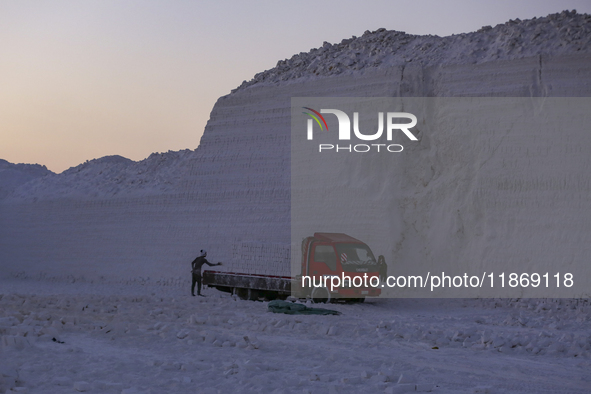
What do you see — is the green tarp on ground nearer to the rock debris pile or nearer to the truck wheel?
the truck wheel

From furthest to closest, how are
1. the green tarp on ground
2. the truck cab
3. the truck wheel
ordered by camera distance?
1. the truck wheel
2. the truck cab
3. the green tarp on ground

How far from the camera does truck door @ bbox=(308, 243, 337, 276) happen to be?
12.4 metres

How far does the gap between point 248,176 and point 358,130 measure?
4705 millimetres

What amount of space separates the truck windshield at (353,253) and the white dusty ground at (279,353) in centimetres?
266

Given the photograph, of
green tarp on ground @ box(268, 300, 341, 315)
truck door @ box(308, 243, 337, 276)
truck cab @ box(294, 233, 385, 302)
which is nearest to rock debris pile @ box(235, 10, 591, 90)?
truck cab @ box(294, 233, 385, 302)

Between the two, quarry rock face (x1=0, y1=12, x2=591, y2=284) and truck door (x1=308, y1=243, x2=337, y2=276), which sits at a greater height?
quarry rock face (x1=0, y1=12, x2=591, y2=284)

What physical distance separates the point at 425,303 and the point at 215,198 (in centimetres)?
1012

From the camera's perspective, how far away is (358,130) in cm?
1841

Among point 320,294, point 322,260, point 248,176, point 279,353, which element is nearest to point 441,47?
point 248,176

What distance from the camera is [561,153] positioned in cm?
1470

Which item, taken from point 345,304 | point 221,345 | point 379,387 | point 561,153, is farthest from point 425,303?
point 379,387

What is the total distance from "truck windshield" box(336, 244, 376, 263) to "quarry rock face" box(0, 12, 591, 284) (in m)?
3.52

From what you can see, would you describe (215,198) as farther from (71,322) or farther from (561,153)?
(71,322)

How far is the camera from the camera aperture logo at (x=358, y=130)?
57.2 feet
